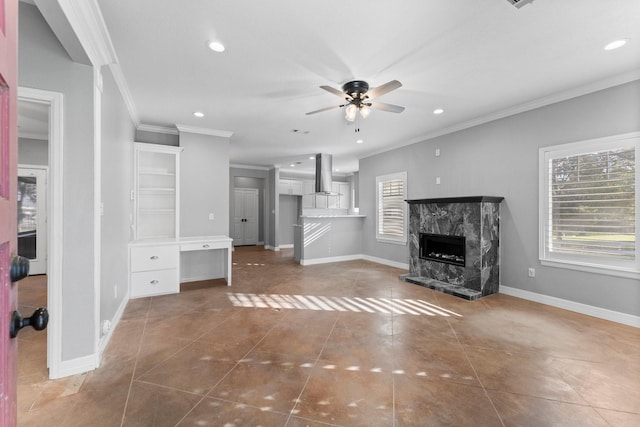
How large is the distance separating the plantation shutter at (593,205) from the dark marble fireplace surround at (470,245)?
0.70 meters

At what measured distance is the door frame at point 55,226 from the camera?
2.09 m

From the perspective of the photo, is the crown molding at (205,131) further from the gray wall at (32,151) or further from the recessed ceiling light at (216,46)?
the gray wall at (32,151)

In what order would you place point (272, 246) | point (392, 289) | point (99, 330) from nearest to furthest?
point (99, 330), point (392, 289), point (272, 246)

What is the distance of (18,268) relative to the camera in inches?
28.2

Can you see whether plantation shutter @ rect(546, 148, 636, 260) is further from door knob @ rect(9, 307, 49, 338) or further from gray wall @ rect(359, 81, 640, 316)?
door knob @ rect(9, 307, 49, 338)

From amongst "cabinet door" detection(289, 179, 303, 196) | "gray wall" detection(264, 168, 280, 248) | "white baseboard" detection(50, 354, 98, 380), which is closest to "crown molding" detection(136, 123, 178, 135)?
"white baseboard" detection(50, 354, 98, 380)

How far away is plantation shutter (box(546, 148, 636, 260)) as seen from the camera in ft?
10.3

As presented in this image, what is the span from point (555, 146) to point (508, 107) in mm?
854

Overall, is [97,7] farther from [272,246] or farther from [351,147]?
[272,246]

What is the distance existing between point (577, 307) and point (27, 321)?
4.95 m

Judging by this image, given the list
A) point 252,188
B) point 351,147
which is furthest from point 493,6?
point 252,188

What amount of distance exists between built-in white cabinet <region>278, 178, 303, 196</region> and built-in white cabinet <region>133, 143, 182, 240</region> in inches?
193

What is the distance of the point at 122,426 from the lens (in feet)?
5.45

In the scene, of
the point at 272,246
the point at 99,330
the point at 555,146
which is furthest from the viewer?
the point at 272,246
